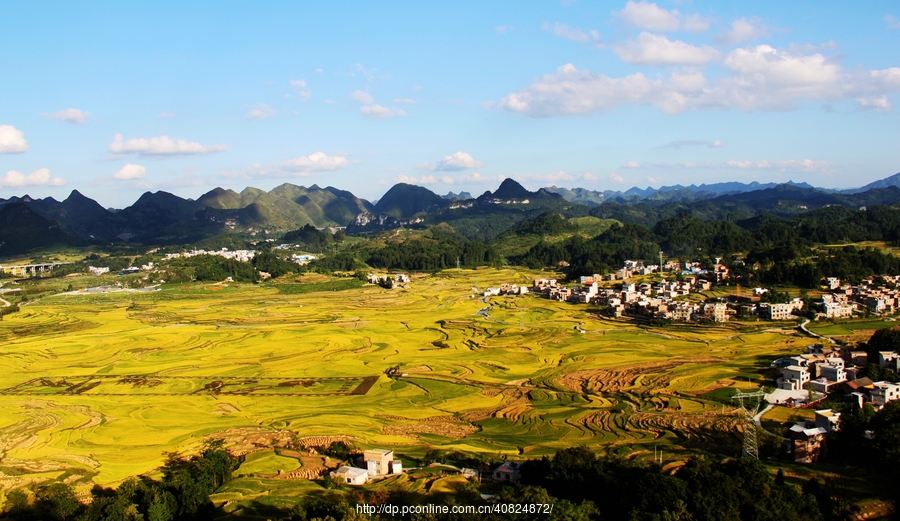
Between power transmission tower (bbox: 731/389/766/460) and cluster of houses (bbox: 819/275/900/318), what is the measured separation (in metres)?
21.3

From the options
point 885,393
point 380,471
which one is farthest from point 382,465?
point 885,393

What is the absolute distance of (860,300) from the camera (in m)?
47.6

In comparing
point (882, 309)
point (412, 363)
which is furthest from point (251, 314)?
point (882, 309)

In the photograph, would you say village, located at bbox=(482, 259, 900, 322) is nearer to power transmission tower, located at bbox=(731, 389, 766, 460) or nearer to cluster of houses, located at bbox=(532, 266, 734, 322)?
cluster of houses, located at bbox=(532, 266, 734, 322)

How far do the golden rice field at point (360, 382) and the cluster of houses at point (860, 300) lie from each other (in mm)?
6566

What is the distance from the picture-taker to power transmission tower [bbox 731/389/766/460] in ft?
69.9

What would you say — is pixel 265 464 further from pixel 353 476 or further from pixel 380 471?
pixel 380 471

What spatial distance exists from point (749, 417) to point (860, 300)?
29527 millimetres

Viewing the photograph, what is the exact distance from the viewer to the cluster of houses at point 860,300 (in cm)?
4531

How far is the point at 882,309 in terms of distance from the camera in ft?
151

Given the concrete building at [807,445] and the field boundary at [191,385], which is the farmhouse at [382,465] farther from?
the concrete building at [807,445]

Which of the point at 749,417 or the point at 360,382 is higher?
the point at 749,417

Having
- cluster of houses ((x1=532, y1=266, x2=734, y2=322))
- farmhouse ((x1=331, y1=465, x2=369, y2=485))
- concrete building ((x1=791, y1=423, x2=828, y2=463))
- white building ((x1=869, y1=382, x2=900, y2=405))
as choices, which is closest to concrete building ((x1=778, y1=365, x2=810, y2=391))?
white building ((x1=869, y1=382, x2=900, y2=405))

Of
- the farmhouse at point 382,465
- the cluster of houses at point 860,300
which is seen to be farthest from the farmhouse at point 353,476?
the cluster of houses at point 860,300
